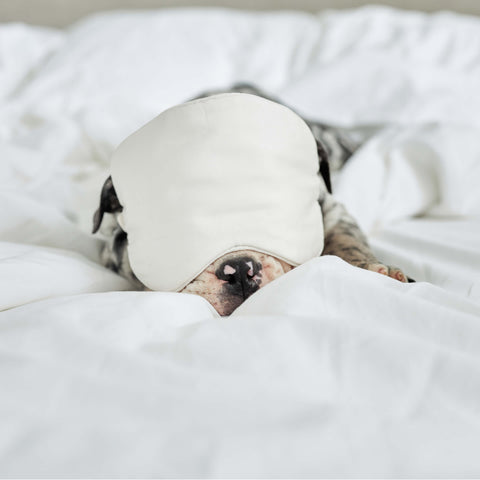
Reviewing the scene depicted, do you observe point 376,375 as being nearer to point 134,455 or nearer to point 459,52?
point 134,455

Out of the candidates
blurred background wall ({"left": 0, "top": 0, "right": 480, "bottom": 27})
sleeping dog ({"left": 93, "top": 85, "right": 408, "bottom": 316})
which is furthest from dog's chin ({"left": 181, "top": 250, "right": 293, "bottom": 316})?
blurred background wall ({"left": 0, "top": 0, "right": 480, "bottom": 27})

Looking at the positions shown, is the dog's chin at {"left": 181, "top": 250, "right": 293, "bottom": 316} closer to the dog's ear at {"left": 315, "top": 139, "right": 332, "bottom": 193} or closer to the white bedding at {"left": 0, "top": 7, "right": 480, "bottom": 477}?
the white bedding at {"left": 0, "top": 7, "right": 480, "bottom": 477}

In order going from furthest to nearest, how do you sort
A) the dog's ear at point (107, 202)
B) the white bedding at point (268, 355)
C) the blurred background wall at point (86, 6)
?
the blurred background wall at point (86, 6) → the dog's ear at point (107, 202) → the white bedding at point (268, 355)

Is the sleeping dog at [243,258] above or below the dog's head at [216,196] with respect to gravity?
below

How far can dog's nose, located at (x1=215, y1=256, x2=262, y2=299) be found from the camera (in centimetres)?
84

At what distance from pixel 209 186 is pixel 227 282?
0.15 meters

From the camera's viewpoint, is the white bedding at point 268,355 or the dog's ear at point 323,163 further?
the dog's ear at point 323,163

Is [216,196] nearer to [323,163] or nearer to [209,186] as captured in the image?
[209,186]

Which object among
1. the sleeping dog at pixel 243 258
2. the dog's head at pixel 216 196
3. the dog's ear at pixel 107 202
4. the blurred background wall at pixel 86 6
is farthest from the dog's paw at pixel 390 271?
the blurred background wall at pixel 86 6

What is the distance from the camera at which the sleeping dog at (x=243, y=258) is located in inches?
33.4

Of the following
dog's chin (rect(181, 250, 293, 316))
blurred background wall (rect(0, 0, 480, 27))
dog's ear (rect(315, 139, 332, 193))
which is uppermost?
dog's ear (rect(315, 139, 332, 193))

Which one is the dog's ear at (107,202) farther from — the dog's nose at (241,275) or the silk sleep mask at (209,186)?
the dog's nose at (241,275)

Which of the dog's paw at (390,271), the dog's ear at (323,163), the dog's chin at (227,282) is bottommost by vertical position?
the dog's paw at (390,271)

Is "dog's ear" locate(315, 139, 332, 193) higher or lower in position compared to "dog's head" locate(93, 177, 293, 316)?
higher
